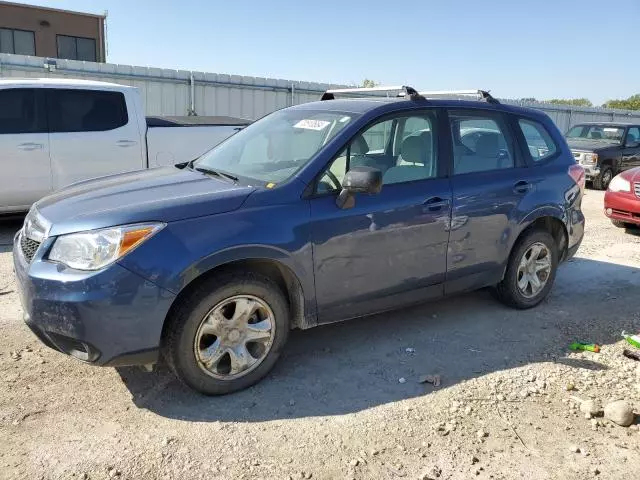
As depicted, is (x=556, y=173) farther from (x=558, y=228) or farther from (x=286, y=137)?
(x=286, y=137)

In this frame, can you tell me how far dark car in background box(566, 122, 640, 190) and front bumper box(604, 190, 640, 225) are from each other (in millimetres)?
5321

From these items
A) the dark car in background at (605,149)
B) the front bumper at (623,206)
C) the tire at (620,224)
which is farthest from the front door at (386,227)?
the dark car in background at (605,149)

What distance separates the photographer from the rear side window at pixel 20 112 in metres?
7.09

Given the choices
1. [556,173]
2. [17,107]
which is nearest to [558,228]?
[556,173]

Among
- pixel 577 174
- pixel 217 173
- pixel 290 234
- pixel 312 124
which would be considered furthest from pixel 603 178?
pixel 290 234

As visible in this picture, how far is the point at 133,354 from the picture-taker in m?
3.16

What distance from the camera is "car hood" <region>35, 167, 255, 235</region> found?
10.5ft

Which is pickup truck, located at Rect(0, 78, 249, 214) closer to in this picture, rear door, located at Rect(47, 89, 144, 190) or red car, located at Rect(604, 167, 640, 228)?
rear door, located at Rect(47, 89, 144, 190)

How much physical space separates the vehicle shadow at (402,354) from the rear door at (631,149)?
988cm

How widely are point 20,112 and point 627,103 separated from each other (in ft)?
167

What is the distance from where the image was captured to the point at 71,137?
24.6ft

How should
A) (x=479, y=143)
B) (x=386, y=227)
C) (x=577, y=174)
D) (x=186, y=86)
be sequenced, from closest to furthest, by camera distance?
(x=386, y=227) → (x=479, y=143) → (x=577, y=174) → (x=186, y=86)

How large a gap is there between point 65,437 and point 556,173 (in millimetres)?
4343

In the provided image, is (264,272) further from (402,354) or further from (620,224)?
(620,224)
